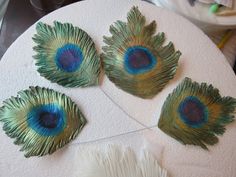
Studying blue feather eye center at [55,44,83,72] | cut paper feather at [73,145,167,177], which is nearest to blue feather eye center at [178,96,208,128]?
cut paper feather at [73,145,167,177]

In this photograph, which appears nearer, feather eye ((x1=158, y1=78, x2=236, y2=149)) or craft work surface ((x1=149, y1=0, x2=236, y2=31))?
feather eye ((x1=158, y1=78, x2=236, y2=149))

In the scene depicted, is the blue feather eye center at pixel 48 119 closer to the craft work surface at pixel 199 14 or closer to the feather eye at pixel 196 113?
the feather eye at pixel 196 113

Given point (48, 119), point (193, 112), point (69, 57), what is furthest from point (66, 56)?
point (193, 112)

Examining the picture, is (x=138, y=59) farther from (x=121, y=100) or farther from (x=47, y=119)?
(x=47, y=119)

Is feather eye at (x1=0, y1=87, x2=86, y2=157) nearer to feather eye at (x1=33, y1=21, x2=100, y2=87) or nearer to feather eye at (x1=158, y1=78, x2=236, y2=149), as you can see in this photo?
feather eye at (x1=33, y1=21, x2=100, y2=87)

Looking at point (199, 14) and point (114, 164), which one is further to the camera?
point (199, 14)

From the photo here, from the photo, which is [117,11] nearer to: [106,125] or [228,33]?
[106,125]

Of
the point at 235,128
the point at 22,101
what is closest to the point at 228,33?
the point at 235,128
